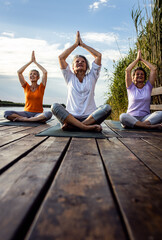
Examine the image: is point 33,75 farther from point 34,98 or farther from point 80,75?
point 80,75

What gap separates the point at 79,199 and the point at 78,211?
8cm

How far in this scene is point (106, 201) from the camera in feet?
2.08

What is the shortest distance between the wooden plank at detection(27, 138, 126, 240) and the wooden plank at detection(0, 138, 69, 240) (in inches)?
1.4

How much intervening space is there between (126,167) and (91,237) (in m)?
0.59

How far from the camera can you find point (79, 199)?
648 millimetres

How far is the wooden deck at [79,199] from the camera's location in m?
0.48

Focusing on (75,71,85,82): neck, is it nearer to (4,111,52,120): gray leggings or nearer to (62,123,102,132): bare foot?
(62,123,102,132): bare foot

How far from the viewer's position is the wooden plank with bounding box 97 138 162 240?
50 centimetres

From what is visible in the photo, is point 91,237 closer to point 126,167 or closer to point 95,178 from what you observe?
point 95,178

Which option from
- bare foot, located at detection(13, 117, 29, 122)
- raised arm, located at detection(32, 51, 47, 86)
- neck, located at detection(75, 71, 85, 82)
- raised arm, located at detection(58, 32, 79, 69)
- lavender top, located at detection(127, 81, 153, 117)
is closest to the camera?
raised arm, located at detection(58, 32, 79, 69)

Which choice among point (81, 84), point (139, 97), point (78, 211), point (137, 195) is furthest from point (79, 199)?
point (139, 97)

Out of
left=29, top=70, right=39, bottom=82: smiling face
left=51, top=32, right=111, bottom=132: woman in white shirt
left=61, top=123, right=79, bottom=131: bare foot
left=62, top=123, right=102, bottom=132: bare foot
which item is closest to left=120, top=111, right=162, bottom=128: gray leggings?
left=51, top=32, right=111, bottom=132: woman in white shirt

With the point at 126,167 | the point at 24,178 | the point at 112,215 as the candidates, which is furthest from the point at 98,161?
the point at 112,215

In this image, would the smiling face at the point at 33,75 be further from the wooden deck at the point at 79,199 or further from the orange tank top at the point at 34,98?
the wooden deck at the point at 79,199
